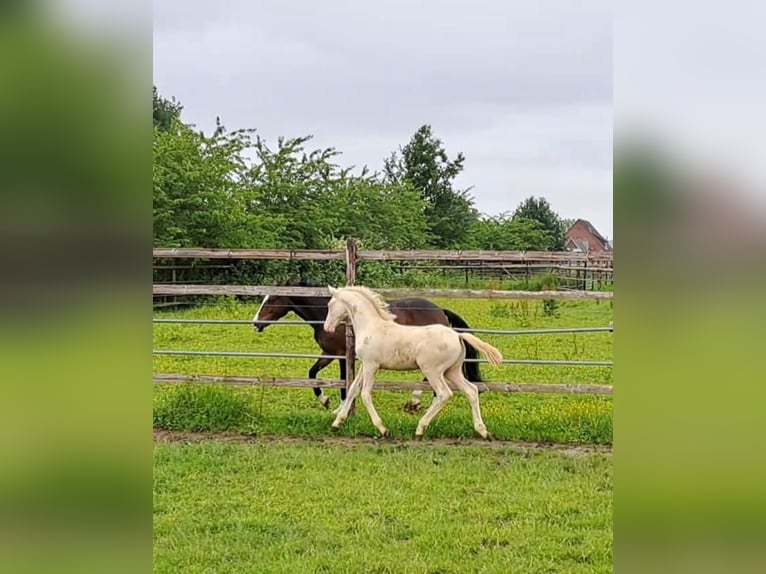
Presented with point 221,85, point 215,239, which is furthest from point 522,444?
point 221,85

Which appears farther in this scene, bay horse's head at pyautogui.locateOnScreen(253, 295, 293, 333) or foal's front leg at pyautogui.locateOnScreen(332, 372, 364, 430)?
bay horse's head at pyautogui.locateOnScreen(253, 295, 293, 333)

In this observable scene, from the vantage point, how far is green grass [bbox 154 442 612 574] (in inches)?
92.7

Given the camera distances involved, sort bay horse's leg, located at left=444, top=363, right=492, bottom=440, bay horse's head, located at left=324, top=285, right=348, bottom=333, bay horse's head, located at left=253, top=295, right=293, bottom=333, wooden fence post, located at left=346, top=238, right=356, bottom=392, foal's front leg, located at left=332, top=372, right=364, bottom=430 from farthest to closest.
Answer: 1. bay horse's head, located at left=253, top=295, right=293, bottom=333
2. wooden fence post, located at left=346, top=238, right=356, bottom=392
3. bay horse's head, located at left=324, top=285, right=348, bottom=333
4. foal's front leg, located at left=332, top=372, right=364, bottom=430
5. bay horse's leg, located at left=444, top=363, right=492, bottom=440

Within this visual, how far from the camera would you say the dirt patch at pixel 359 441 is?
3908 millimetres

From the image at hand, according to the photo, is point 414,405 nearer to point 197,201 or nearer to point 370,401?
point 370,401

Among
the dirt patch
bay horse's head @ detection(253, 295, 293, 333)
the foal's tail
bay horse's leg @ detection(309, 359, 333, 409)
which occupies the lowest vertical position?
the dirt patch

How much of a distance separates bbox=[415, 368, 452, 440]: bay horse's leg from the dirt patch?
0.09m

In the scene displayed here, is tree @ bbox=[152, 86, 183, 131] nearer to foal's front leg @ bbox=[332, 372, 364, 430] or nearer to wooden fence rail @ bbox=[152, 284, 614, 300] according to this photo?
wooden fence rail @ bbox=[152, 284, 614, 300]

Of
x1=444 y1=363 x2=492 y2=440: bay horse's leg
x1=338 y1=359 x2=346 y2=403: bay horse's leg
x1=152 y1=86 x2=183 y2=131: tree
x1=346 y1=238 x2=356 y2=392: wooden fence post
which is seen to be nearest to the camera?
x1=444 y1=363 x2=492 y2=440: bay horse's leg

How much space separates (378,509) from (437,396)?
4.44 ft

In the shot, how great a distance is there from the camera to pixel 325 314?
17.0ft

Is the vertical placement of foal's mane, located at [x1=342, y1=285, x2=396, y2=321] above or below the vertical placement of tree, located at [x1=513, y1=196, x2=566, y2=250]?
below

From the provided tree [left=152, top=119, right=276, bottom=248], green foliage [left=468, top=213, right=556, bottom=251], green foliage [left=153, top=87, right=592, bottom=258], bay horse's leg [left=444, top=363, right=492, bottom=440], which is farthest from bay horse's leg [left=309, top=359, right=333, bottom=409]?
green foliage [left=468, top=213, right=556, bottom=251]
